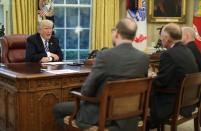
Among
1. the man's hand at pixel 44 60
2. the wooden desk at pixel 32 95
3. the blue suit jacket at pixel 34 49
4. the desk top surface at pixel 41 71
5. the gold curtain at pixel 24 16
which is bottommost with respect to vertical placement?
the wooden desk at pixel 32 95

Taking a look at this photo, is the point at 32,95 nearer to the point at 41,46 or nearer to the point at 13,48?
the point at 41,46

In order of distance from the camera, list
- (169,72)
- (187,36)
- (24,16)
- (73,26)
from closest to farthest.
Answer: (169,72) → (187,36) → (24,16) → (73,26)

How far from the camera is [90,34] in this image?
7242 mm

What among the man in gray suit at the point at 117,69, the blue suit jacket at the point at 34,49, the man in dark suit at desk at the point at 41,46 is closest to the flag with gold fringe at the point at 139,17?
the man in dark suit at desk at the point at 41,46

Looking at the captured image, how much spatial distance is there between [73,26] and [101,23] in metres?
0.71

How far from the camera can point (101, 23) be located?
22.9ft

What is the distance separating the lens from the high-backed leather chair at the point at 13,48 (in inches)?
225

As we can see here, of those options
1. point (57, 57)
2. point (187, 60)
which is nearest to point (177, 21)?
point (57, 57)

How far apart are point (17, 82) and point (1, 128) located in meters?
0.95

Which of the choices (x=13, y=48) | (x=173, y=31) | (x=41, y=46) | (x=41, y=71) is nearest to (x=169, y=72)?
(x=173, y=31)

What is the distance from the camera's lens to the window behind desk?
23.7ft

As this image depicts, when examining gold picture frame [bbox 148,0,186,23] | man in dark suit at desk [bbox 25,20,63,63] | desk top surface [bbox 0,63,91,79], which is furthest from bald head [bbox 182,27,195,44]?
gold picture frame [bbox 148,0,186,23]

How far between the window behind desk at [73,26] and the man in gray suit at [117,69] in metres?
4.32

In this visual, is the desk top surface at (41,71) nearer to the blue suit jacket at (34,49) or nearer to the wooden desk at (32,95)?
the wooden desk at (32,95)
